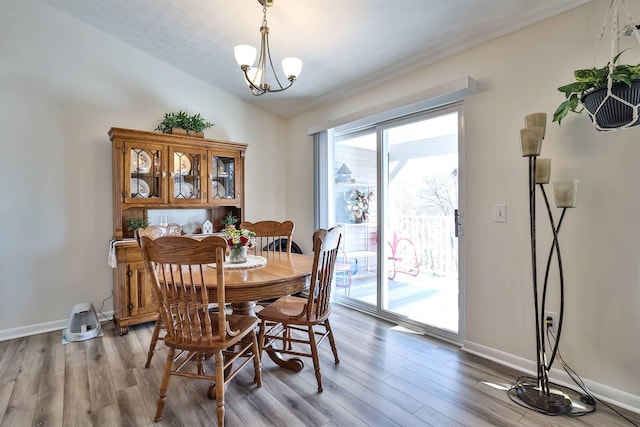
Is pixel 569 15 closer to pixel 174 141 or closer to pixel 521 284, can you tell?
pixel 521 284

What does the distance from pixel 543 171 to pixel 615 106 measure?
0.47 meters

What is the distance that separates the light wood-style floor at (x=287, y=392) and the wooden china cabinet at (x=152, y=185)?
1.63 feet

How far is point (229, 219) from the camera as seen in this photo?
12.9 ft

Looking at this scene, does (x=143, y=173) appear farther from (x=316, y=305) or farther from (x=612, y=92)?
(x=612, y=92)

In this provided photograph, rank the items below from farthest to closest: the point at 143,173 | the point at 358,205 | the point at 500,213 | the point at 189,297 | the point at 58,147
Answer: the point at 358,205
the point at 143,173
the point at 58,147
the point at 500,213
the point at 189,297

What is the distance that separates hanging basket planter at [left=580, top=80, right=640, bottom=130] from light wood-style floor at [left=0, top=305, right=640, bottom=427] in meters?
1.58

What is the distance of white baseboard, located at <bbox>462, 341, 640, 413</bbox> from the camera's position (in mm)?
1892

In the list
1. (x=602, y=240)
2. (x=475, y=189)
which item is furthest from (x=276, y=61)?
(x=602, y=240)

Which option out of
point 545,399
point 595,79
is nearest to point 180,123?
point 595,79

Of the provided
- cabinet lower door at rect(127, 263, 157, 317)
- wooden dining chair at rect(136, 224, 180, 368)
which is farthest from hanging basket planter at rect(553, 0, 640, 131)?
cabinet lower door at rect(127, 263, 157, 317)

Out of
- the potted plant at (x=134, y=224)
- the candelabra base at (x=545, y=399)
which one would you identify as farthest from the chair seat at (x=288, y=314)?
the potted plant at (x=134, y=224)

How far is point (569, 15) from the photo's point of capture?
Answer: 207 centimetres

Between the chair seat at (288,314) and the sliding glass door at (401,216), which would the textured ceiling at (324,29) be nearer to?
the sliding glass door at (401,216)

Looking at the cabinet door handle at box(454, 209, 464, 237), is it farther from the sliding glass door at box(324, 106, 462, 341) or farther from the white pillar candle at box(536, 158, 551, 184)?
the white pillar candle at box(536, 158, 551, 184)
